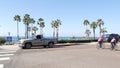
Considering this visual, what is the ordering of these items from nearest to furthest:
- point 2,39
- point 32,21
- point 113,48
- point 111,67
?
1. point 111,67
2. point 113,48
3. point 2,39
4. point 32,21

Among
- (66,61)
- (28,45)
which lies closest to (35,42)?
(28,45)

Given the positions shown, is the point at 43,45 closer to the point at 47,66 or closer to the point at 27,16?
the point at 47,66

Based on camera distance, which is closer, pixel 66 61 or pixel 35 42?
pixel 66 61

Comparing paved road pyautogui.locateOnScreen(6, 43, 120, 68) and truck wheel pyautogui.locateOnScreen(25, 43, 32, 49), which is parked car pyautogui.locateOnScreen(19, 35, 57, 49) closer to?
truck wheel pyautogui.locateOnScreen(25, 43, 32, 49)

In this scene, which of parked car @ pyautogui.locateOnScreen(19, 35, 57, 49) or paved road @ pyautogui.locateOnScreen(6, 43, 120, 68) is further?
parked car @ pyautogui.locateOnScreen(19, 35, 57, 49)

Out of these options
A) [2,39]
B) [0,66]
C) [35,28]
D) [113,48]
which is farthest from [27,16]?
[0,66]

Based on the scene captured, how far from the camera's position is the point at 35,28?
4818 inches

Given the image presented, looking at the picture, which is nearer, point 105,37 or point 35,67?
point 35,67

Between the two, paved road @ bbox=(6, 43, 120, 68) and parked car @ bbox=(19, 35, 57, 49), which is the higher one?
parked car @ bbox=(19, 35, 57, 49)

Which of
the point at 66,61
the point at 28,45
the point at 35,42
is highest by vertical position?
the point at 35,42

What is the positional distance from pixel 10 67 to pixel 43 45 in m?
18.6

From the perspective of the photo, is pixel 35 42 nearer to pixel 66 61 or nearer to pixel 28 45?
pixel 28 45

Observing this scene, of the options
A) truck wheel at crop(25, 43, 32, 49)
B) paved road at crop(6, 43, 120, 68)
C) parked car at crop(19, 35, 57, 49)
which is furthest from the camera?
truck wheel at crop(25, 43, 32, 49)

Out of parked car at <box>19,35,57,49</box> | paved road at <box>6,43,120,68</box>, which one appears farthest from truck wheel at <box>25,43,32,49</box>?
paved road at <box>6,43,120,68</box>
